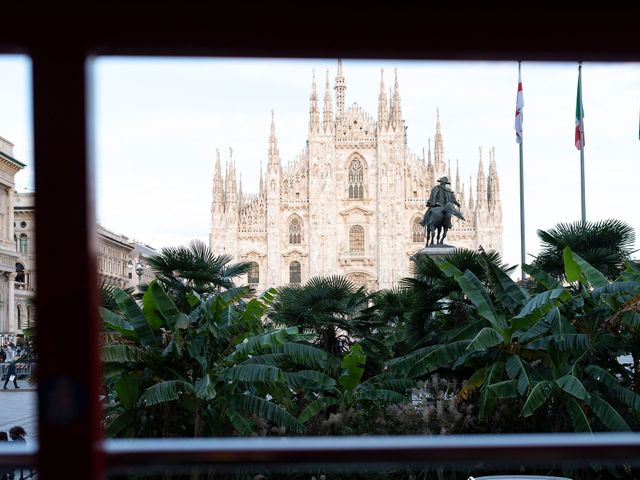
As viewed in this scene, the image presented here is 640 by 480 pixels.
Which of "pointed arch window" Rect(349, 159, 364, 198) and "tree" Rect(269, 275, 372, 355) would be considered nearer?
"tree" Rect(269, 275, 372, 355)

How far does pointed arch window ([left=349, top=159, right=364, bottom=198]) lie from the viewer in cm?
4731

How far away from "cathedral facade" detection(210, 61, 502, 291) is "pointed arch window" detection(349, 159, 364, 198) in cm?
6

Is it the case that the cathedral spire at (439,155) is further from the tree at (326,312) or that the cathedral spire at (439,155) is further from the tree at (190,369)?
the tree at (190,369)

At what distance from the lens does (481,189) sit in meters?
46.0

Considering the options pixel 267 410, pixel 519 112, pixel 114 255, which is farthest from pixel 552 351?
pixel 114 255

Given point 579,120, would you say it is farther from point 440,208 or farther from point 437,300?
point 437,300

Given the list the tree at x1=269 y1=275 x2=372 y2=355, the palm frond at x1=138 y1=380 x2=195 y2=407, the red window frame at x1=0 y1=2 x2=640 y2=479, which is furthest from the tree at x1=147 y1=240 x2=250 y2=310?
the red window frame at x1=0 y1=2 x2=640 y2=479

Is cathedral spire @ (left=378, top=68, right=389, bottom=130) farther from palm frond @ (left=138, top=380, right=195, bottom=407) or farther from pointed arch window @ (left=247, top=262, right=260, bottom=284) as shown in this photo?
palm frond @ (left=138, top=380, right=195, bottom=407)

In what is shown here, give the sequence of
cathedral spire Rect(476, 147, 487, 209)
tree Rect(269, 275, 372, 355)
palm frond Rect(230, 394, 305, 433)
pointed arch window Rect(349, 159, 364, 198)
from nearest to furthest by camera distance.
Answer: palm frond Rect(230, 394, 305, 433)
tree Rect(269, 275, 372, 355)
cathedral spire Rect(476, 147, 487, 209)
pointed arch window Rect(349, 159, 364, 198)

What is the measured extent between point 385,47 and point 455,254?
9330 millimetres

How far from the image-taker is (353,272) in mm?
46938

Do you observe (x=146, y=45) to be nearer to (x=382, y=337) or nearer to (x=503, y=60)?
(x=503, y=60)

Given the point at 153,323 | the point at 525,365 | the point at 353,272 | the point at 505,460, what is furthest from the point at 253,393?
the point at 353,272

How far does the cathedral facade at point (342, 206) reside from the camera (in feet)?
151
